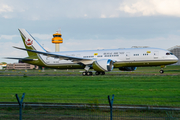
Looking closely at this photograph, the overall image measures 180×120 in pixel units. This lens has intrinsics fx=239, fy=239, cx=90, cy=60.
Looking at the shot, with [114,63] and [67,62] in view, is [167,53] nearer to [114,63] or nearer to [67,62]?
[114,63]

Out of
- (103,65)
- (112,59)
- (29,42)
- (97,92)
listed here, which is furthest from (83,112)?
(29,42)

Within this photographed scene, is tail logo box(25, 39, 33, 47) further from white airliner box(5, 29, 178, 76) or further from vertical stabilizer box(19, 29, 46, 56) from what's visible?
white airliner box(5, 29, 178, 76)

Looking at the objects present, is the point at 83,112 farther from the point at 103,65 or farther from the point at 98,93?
the point at 103,65

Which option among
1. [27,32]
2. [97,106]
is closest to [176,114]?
[97,106]

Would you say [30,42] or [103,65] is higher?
[30,42]

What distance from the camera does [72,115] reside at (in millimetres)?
9781

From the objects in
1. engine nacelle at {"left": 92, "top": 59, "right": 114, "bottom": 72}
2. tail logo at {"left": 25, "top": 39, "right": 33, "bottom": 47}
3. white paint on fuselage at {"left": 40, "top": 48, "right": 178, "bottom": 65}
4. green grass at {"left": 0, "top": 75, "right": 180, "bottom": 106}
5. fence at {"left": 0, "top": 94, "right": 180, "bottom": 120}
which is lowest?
fence at {"left": 0, "top": 94, "right": 180, "bottom": 120}

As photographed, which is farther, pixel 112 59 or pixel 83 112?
pixel 112 59

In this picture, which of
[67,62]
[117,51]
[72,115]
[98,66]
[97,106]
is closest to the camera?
[72,115]

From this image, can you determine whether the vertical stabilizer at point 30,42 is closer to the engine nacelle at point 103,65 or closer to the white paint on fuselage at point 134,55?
the white paint on fuselage at point 134,55

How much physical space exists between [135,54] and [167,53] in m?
4.99

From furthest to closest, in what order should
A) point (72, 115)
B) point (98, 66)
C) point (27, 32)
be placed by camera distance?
point (27, 32) → point (98, 66) → point (72, 115)

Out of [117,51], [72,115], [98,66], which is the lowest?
[72,115]

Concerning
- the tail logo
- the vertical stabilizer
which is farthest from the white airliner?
the tail logo
